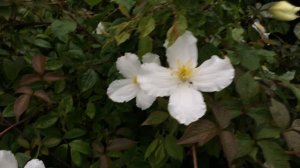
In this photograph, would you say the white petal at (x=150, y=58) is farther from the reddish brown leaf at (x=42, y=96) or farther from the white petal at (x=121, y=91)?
the reddish brown leaf at (x=42, y=96)

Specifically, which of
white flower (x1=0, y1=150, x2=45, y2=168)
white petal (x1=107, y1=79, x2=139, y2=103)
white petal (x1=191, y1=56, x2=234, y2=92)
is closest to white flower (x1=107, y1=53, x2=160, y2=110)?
white petal (x1=107, y1=79, x2=139, y2=103)

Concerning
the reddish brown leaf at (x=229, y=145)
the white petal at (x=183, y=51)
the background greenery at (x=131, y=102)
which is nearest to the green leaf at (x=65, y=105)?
the background greenery at (x=131, y=102)

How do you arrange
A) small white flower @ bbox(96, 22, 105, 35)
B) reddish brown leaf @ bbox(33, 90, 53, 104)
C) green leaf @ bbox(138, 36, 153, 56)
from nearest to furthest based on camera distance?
green leaf @ bbox(138, 36, 153, 56)
reddish brown leaf @ bbox(33, 90, 53, 104)
small white flower @ bbox(96, 22, 105, 35)

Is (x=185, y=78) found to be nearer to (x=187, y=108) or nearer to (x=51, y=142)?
(x=187, y=108)

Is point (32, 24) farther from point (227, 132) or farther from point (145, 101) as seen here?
point (227, 132)

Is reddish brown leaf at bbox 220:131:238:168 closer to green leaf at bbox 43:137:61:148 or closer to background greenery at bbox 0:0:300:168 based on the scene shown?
background greenery at bbox 0:0:300:168
